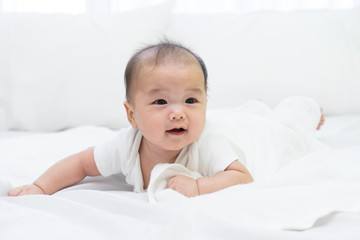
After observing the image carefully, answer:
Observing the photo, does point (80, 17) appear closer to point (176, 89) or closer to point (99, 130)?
point (99, 130)

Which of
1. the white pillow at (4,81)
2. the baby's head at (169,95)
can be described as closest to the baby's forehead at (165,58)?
the baby's head at (169,95)

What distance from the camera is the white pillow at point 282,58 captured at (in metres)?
1.84

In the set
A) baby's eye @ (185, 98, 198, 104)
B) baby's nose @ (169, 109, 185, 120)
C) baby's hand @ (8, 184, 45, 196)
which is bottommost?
baby's hand @ (8, 184, 45, 196)

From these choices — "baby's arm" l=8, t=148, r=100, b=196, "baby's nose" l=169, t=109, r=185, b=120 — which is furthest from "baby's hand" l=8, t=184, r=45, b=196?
"baby's nose" l=169, t=109, r=185, b=120

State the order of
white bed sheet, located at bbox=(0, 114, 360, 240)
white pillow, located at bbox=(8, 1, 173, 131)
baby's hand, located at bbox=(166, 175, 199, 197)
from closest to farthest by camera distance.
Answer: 1. white bed sheet, located at bbox=(0, 114, 360, 240)
2. baby's hand, located at bbox=(166, 175, 199, 197)
3. white pillow, located at bbox=(8, 1, 173, 131)

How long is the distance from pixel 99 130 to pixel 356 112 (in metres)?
1.13

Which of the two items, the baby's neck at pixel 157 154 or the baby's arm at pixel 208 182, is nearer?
the baby's arm at pixel 208 182

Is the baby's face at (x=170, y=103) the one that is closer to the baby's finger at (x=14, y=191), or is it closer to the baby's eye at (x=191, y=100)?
the baby's eye at (x=191, y=100)

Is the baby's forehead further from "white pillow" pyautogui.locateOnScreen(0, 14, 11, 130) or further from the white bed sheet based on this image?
"white pillow" pyautogui.locateOnScreen(0, 14, 11, 130)

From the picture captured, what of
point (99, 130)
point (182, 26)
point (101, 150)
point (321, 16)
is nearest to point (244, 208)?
point (101, 150)

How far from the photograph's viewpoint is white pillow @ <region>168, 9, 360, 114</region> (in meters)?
1.84

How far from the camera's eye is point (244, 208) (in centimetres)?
71

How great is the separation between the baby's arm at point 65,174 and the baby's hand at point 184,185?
273 mm

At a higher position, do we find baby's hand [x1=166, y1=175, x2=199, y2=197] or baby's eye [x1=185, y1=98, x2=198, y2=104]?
baby's eye [x1=185, y1=98, x2=198, y2=104]
